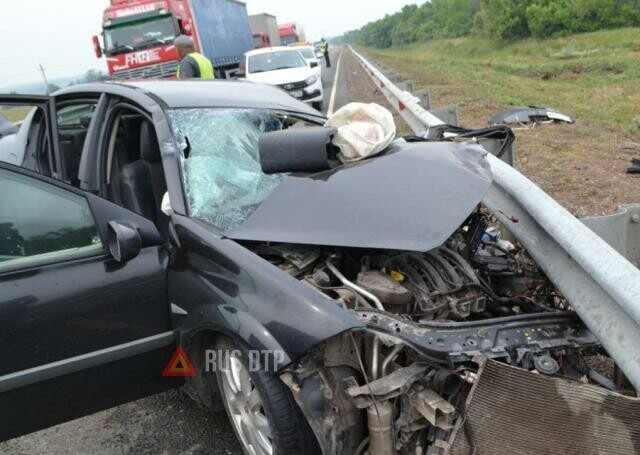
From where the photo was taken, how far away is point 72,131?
3725 millimetres

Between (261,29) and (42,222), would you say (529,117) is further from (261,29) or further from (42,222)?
(261,29)

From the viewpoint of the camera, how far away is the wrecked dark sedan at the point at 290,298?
1991 mm

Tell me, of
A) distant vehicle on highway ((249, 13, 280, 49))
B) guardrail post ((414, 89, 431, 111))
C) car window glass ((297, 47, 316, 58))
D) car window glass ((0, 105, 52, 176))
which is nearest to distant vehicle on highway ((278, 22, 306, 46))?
distant vehicle on highway ((249, 13, 280, 49))

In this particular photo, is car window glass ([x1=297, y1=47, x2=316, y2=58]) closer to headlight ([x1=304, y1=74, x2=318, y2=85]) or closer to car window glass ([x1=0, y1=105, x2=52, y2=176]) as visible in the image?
headlight ([x1=304, y1=74, x2=318, y2=85])

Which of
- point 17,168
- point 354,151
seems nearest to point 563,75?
point 354,151

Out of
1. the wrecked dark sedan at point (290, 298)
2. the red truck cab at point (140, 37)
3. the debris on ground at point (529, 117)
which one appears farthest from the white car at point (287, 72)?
the wrecked dark sedan at point (290, 298)

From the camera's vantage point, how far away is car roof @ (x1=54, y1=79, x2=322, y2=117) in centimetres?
317

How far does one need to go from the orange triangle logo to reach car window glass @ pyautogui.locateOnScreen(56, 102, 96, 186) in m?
1.51

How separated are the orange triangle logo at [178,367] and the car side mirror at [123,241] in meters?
0.52

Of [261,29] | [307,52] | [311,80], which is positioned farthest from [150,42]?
[261,29]

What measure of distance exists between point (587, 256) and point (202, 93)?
2.30m

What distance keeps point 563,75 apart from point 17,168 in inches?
805

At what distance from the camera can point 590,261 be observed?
7.19ft

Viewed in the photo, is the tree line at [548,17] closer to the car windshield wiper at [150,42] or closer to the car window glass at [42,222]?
the car windshield wiper at [150,42]
